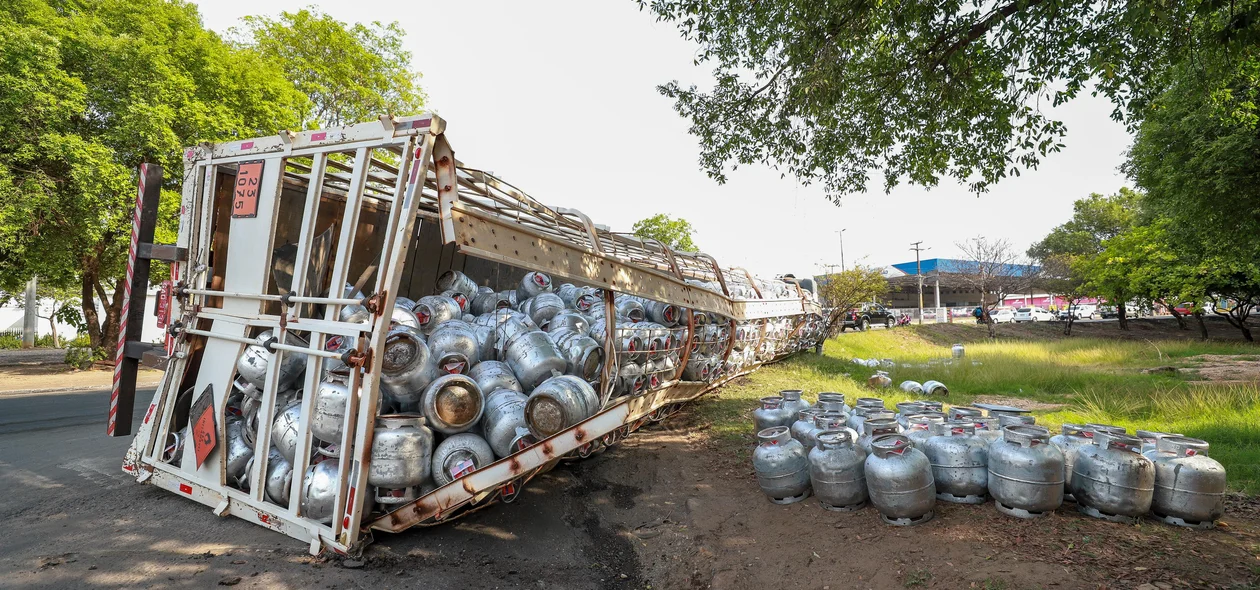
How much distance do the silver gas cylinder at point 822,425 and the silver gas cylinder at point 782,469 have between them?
270 mm

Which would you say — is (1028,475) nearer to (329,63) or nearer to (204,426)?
(204,426)

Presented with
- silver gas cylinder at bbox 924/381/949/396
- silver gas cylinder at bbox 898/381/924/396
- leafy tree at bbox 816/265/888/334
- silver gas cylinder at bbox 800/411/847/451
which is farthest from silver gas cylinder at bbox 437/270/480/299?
leafy tree at bbox 816/265/888/334

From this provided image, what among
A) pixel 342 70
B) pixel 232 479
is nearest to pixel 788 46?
pixel 232 479

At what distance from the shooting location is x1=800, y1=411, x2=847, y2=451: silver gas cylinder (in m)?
4.91

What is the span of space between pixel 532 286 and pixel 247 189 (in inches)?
138

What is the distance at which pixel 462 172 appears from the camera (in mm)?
4715

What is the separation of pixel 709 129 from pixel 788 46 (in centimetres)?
246

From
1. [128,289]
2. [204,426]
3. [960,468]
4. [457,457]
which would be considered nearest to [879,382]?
[960,468]

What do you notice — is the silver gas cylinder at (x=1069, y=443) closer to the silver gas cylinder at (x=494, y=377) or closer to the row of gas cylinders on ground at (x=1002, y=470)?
the row of gas cylinders on ground at (x=1002, y=470)

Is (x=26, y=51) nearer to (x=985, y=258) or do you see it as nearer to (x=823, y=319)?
(x=823, y=319)

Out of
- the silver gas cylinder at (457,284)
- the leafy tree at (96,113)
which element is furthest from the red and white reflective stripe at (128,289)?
the leafy tree at (96,113)

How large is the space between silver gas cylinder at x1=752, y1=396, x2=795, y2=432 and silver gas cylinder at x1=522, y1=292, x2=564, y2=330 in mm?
2453

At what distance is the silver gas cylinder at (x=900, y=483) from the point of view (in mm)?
3922

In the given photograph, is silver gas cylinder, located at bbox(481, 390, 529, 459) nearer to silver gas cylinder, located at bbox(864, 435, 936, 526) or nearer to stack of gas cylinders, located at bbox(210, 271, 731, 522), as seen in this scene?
stack of gas cylinders, located at bbox(210, 271, 731, 522)
